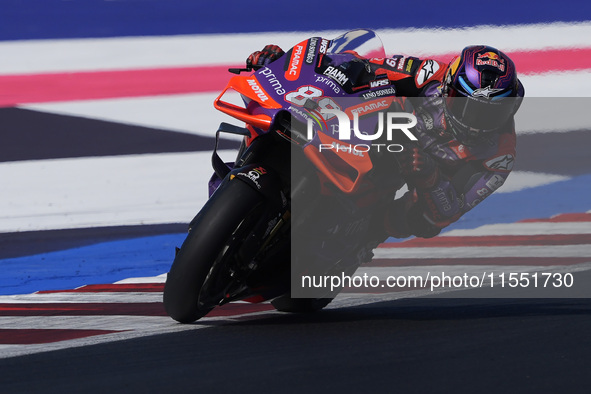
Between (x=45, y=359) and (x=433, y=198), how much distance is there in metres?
1.69

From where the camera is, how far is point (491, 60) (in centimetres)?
410

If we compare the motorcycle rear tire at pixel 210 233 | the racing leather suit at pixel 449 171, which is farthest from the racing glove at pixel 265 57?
the motorcycle rear tire at pixel 210 233

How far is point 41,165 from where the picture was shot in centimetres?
725

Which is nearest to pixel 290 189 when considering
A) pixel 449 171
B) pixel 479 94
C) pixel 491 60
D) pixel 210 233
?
pixel 210 233

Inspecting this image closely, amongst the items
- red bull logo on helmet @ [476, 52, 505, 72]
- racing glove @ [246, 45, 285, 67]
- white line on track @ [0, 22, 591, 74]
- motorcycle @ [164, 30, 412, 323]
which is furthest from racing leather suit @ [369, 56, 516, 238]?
white line on track @ [0, 22, 591, 74]

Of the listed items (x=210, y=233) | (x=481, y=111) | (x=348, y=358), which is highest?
(x=481, y=111)

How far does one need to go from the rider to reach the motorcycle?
0.45 ft

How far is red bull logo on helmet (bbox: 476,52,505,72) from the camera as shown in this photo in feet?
13.4

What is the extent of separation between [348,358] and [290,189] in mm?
834

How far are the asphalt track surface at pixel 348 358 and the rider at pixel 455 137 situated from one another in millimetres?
492

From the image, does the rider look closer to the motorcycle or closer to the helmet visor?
the helmet visor

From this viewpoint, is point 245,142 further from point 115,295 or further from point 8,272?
point 8,272

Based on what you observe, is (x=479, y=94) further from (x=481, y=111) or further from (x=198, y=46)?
(x=198, y=46)

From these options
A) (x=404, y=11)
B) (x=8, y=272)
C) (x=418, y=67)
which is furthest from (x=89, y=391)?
(x=404, y=11)
